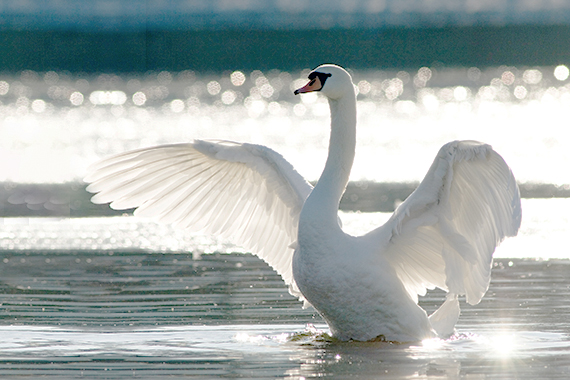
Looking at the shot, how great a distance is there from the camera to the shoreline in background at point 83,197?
1326 centimetres

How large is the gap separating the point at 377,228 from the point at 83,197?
794 cm

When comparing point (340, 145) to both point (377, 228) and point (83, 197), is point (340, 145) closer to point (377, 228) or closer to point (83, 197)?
point (377, 228)

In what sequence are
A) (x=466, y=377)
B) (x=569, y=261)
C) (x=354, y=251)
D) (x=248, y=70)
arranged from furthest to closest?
(x=248, y=70)
(x=569, y=261)
(x=354, y=251)
(x=466, y=377)

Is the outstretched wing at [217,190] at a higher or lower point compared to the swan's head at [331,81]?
lower

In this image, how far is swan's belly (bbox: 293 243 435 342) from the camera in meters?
6.90

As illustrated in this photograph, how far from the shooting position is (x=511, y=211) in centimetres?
682

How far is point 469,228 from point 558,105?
29090 mm

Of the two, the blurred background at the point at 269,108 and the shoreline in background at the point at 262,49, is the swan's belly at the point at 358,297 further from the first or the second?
the shoreline in background at the point at 262,49

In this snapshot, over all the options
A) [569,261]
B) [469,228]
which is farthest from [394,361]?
[569,261]

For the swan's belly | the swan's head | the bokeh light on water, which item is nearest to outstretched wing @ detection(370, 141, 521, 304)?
the swan's belly

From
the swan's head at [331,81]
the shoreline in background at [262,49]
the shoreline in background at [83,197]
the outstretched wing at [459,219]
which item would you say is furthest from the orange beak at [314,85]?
the shoreline in background at [262,49]

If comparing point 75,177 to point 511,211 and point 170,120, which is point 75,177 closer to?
point 511,211

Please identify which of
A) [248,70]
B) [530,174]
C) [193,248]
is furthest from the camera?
[248,70]

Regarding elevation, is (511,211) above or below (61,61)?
above
